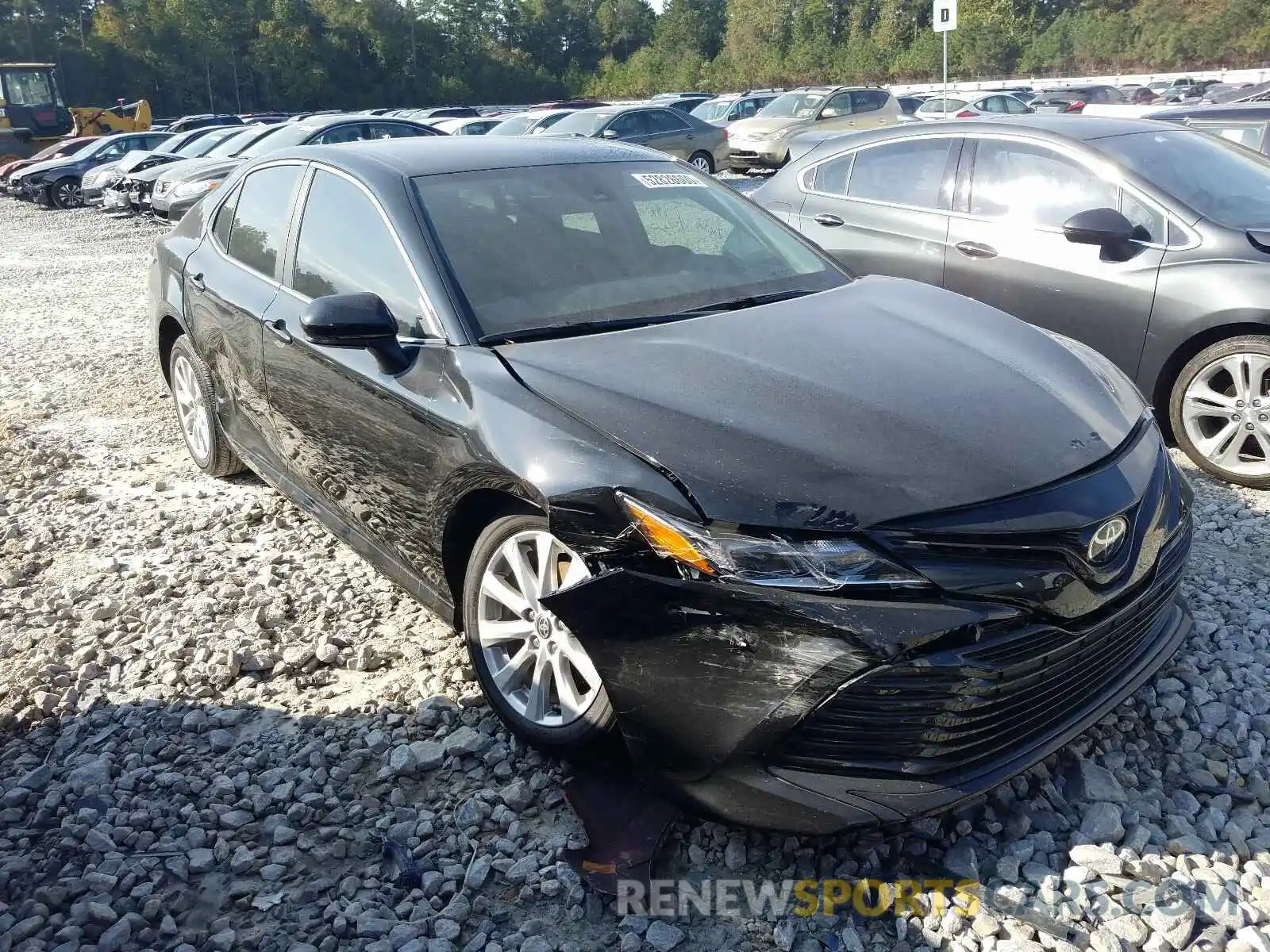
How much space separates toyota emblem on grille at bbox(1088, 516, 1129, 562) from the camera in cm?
246

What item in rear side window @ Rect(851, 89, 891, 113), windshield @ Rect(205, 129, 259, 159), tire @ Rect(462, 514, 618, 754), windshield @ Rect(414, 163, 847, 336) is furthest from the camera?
rear side window @ Rect(851, 89, 891, 113)

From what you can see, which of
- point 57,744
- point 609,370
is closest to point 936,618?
point 609,370

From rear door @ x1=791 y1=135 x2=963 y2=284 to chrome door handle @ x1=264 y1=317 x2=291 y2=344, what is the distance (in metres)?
2.99

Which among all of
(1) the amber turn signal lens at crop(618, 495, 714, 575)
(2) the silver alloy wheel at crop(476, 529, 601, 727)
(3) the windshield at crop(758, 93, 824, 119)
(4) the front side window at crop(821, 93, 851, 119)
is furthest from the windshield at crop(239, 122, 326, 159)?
(1) the amber turn signal lens at crop(618, 495, 714, 575)

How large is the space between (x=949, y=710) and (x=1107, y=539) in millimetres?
598

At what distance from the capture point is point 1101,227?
16.2ft

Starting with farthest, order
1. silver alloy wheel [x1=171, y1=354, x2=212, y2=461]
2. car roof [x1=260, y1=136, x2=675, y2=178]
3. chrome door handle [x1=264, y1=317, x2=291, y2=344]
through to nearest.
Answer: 1. silver alloy wheel [x1=171, y1=354, x2=212, y2=461]
2. chrome door handle [x1=264, y1=317, x2=291, y2=344]
3. car roof [x1=260, y1=136, x2=675, y2=178]

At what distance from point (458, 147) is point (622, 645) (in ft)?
7.67

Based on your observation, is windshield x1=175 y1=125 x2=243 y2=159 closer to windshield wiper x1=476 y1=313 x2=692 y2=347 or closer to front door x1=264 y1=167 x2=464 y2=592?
front door x1=264 y1=167 x2=464 y2=592

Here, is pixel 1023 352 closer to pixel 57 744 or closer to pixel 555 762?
pixel 555 762

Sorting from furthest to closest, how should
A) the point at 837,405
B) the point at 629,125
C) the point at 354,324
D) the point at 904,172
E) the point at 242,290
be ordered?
the point at 629,125 < the point at 904,172 < the point at 242,290 < the point at 354,324 < the point at 837,405

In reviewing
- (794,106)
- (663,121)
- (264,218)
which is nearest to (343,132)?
(663,121)

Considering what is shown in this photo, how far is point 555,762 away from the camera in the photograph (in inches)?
116

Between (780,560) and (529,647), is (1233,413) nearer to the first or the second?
(780,560)
